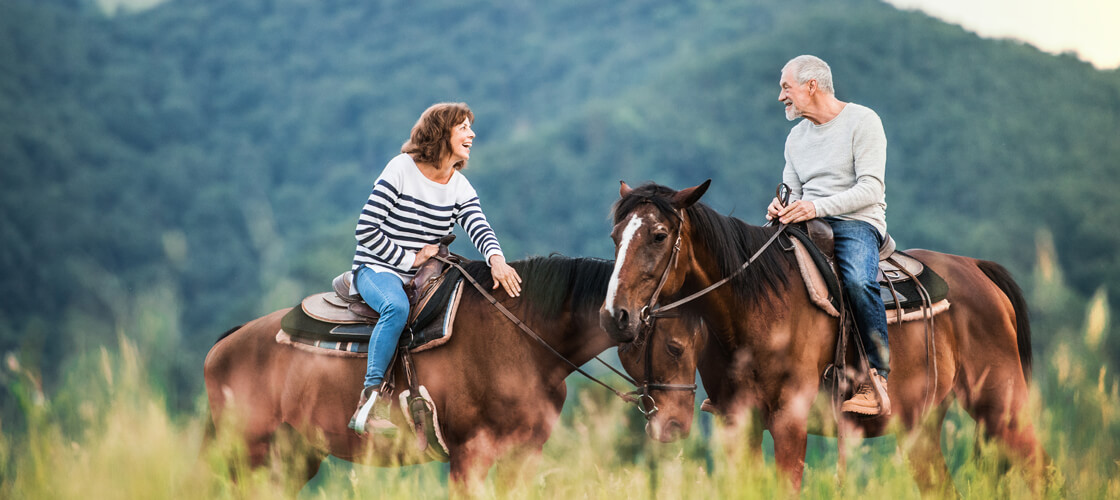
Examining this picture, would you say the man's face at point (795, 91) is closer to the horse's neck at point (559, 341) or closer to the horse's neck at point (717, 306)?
the horse's neck at point (717, 306)

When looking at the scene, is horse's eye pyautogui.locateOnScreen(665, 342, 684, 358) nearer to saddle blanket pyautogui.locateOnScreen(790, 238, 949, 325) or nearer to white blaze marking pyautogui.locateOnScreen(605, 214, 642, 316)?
white blaze marking pyautogui.locateOnScreen(605, 214, 642, 316)

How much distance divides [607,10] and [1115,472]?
453 ft

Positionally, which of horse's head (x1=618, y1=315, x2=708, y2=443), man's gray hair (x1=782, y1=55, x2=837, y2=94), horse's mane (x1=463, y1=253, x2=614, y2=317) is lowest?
horse's head (x1=618, y1=315, x2=708, y2=443)

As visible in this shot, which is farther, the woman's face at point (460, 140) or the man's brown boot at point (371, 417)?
the woman's face at point (460, 140)

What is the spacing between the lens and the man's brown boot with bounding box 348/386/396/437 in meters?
4.80

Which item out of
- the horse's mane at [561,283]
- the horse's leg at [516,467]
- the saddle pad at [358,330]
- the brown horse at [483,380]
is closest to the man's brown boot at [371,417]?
the brown horse at [483,380]

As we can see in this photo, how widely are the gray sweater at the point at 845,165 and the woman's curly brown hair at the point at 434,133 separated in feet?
6.58

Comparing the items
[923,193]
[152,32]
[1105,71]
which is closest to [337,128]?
[152,32]

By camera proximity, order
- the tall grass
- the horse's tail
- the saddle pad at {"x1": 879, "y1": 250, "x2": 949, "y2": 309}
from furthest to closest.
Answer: the horse's tail < the saddle pad at {"x1": 879, "y1": 250, "x2": 949, "y2": 309} < the tall grass

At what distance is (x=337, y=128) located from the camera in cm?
→ 10412

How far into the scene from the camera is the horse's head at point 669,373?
15.3ft

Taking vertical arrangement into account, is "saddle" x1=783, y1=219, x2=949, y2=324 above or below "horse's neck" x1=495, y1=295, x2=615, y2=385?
above

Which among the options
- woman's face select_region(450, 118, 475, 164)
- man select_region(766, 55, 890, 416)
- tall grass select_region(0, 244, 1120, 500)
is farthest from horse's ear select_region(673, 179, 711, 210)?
woman's face select_region(450, 118, 475, 164)

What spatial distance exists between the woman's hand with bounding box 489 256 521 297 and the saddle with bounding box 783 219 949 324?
60.1 inches
